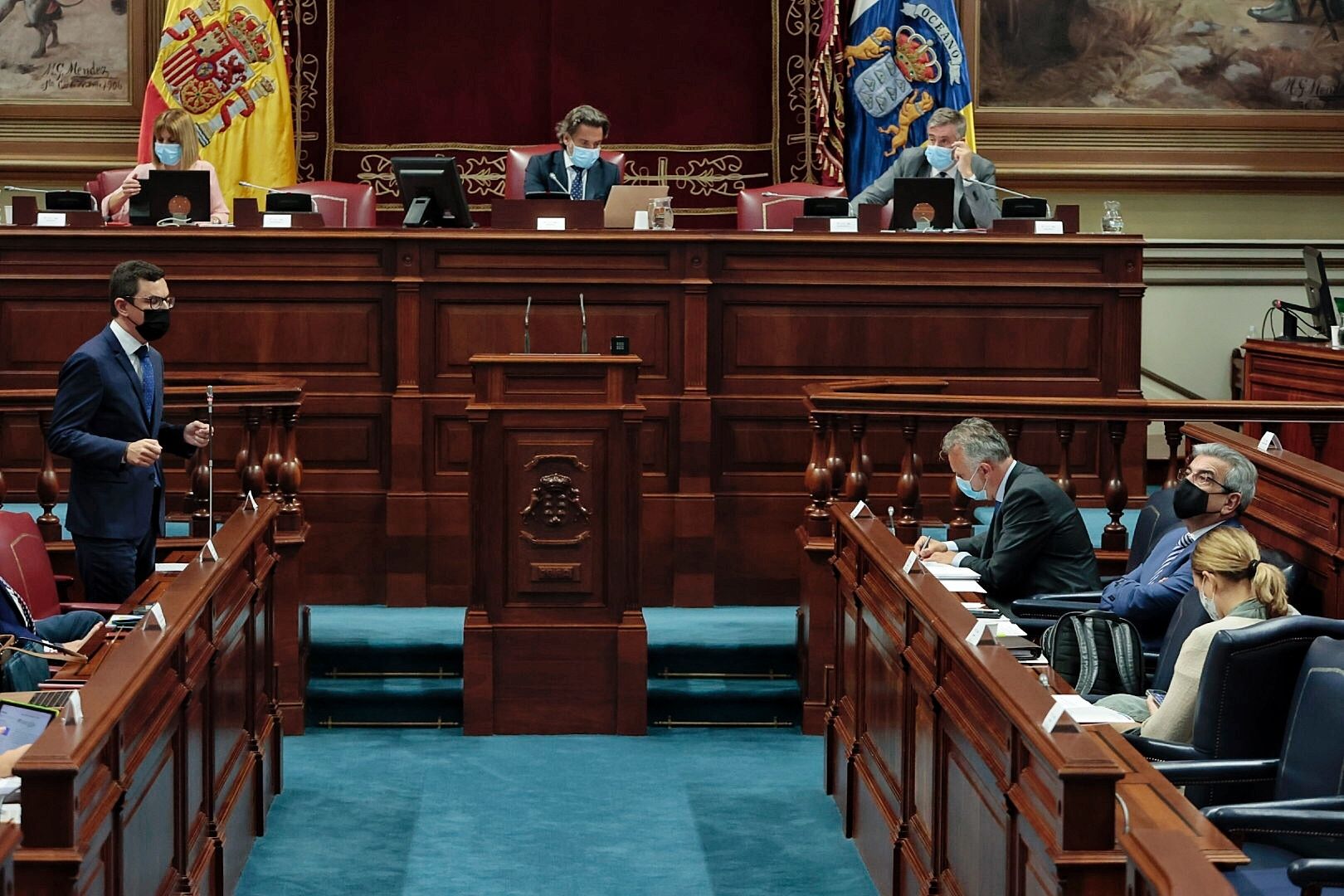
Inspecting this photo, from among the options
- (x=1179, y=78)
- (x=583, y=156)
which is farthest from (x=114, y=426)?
(x=1179, y=78)

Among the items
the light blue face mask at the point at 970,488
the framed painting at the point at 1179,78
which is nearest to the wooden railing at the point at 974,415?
the light blue face mask at the point at 970,488

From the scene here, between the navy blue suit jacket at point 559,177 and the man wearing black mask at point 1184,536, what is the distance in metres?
3.97

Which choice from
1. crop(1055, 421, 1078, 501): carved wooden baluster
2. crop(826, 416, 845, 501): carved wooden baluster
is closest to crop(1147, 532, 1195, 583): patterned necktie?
crop(1055, 421, 1078, 501): carved wooden baluster

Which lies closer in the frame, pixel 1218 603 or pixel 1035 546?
pixel 1218 603

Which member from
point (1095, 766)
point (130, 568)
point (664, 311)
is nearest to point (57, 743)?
point (1095, 766)

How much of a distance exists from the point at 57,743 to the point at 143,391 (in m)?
2.77

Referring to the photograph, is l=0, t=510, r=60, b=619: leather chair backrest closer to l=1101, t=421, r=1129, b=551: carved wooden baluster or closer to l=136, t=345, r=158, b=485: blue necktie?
l=136, t=345, r=158, b=485: blue necktie

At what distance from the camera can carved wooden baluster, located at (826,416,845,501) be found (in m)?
6.22

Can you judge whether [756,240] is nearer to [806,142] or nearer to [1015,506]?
[1015,506]

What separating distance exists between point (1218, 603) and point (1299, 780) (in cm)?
56

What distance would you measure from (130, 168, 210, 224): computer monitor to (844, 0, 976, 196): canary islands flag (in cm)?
422

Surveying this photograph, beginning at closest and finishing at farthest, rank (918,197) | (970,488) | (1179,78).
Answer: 1. (970,488)
2. (918,197)
3. (1179,78)

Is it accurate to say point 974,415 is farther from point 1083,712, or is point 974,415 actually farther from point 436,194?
point 1083,712

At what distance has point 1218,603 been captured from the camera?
403 centimetres
